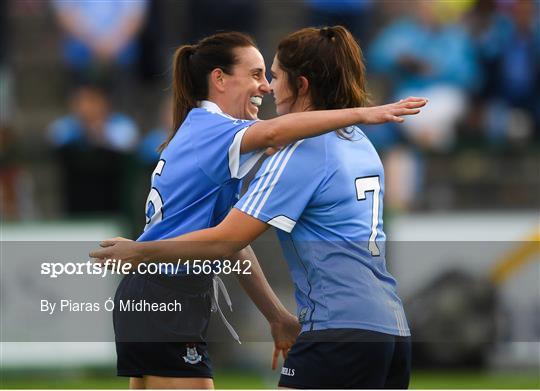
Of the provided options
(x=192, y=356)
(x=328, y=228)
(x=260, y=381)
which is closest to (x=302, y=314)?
(x=328, y=228)

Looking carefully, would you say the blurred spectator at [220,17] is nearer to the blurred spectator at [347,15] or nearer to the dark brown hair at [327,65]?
the blurred spectator at [347,15]

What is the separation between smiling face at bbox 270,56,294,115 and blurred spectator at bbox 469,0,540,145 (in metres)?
7.15

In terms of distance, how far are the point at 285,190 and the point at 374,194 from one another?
0.34 m

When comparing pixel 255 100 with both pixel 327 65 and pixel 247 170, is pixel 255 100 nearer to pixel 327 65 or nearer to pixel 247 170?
pixel 247 170

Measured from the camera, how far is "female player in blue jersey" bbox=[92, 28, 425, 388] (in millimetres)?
4027

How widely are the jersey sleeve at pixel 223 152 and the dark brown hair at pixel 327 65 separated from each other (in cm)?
29

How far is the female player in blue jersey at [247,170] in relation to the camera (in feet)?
13.2

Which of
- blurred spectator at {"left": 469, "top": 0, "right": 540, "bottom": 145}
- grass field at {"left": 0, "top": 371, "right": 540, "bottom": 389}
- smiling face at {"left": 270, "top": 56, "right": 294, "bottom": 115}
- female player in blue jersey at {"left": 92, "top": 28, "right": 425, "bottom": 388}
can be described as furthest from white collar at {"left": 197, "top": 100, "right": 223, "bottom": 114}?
blurred spectator at {"left": 469, "top": 0, "right": 540, "bottom": 145}

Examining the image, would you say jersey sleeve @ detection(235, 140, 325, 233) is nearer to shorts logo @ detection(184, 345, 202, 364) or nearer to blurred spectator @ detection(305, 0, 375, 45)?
shorts logo @ detection(184, 345, 202, 364)

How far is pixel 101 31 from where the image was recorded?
460 inches

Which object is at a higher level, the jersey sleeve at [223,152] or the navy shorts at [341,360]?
the jersey sleeve at [223,152]

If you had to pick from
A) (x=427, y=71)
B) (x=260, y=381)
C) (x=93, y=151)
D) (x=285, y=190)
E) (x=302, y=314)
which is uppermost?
(x=285, y=190)

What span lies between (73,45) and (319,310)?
8.57 meters

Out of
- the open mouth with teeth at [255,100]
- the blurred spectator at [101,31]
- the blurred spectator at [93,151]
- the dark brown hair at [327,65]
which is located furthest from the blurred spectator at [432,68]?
the dark brown hair at [327,65]
